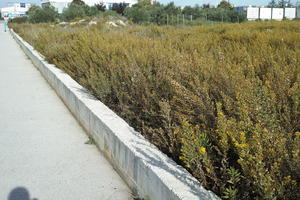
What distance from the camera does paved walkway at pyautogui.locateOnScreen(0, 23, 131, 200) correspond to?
3588 mm

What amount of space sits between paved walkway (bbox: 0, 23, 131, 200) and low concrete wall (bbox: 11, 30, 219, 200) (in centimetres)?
18

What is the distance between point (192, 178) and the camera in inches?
107

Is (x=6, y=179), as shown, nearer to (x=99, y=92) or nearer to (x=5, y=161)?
(x=5, y=161)

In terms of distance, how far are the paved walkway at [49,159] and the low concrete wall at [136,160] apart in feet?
0.58

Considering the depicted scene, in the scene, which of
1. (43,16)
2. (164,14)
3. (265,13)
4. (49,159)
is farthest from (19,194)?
(43,16)

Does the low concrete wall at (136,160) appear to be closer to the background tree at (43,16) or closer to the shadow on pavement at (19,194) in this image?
the shadow on pavement at (19,194)

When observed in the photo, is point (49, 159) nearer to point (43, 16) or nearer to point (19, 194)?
point (19, 194)

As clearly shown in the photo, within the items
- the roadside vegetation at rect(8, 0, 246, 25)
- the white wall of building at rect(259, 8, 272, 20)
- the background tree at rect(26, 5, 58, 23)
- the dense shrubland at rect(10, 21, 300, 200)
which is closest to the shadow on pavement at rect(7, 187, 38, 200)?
the dense shrubland at rect(10, 21, 300, 200)

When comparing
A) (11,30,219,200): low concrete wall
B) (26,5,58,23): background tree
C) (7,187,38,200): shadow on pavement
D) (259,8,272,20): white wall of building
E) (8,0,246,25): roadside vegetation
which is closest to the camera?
(11,30,219,200): low concrete wall

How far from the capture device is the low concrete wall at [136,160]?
2.61m

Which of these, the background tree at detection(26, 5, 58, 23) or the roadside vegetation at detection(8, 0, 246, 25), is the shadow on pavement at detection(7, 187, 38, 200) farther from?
the background tree at detection(26, 5, 58, 23)

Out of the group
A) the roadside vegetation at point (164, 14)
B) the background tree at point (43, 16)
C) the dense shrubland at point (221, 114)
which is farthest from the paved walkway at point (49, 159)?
the background tree at point (43, 16)

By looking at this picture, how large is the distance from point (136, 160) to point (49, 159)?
5.25 feet

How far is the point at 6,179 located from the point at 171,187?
2185 mm
